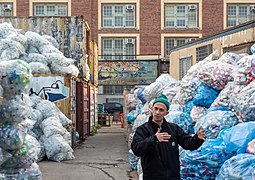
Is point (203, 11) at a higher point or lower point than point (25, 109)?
higher

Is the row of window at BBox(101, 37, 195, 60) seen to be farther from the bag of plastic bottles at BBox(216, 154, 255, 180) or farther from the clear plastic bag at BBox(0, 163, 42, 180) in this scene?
the bag of plastic bottles at BBox(216, 154, 255, 180)

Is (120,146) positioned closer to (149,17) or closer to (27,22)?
(27,22)

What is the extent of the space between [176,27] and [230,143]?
100.0 feet

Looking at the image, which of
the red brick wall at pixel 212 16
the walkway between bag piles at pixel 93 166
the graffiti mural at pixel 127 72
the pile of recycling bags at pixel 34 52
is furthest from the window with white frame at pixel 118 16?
the walkway between bag piles at pixel 93 166

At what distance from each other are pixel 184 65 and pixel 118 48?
19.1 meters

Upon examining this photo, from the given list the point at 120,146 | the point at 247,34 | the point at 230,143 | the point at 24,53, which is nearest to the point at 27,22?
the point at 24,53

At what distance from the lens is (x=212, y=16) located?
34594 mm

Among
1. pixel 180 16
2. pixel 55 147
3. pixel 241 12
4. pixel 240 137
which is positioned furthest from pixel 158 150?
pixel 241 12

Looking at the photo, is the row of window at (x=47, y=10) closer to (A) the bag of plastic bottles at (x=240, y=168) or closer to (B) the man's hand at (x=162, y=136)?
(A) the bag of plastic bottles at (x=240, y=168)

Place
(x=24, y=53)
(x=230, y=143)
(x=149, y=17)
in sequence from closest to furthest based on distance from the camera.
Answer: (x=230, y=143) < (x=24, y=53) < (x=149, y=17)

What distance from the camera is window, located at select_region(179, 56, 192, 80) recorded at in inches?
577

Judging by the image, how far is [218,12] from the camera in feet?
113

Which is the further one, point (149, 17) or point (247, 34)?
point (149, 17)

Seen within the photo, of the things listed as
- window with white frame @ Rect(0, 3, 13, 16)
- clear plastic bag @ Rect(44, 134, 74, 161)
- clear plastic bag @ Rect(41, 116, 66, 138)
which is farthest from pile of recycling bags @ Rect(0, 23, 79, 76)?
window with white frame @ Rect(0, 3, 13, 16)
